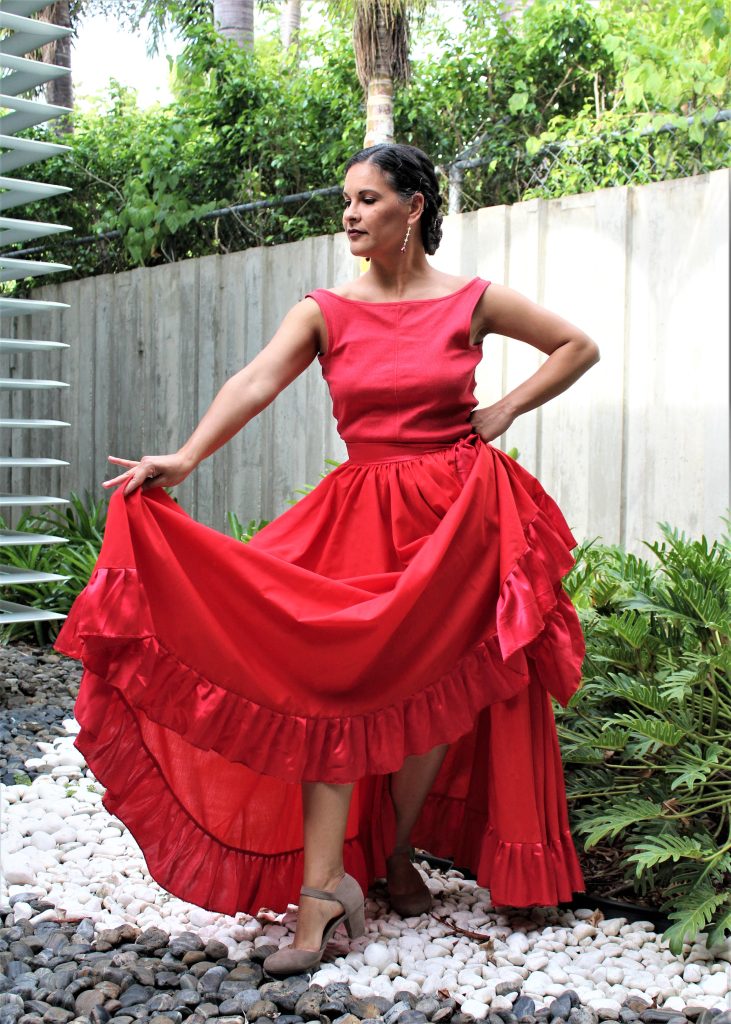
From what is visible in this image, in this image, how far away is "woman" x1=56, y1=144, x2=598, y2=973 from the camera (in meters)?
2.39

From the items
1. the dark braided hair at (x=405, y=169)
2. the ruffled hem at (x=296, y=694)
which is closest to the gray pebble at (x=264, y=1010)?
the ruffled hem at (x=296, y=694)

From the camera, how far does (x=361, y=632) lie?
7.95ft

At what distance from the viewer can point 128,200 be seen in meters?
8.41

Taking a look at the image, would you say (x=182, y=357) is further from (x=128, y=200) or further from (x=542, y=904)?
(x=542, y=904)

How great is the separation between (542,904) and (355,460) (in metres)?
1.13

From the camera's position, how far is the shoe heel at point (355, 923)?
2.55 meters

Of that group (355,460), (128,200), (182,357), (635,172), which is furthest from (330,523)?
(128,200)

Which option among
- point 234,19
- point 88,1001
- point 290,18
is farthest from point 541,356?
point 290,18

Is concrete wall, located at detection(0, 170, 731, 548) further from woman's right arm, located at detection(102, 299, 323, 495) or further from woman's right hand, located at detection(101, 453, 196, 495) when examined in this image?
woman's right hand, located at detection(101, 453, 196, 495)

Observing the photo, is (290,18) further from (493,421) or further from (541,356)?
(493,421)

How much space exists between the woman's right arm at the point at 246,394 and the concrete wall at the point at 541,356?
177 centimetres

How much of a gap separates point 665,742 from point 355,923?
820mm

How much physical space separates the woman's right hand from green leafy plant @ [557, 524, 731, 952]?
3.89ft

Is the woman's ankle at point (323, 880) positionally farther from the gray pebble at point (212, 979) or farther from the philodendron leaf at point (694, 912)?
the philodendron leaf at point (694, 912)
